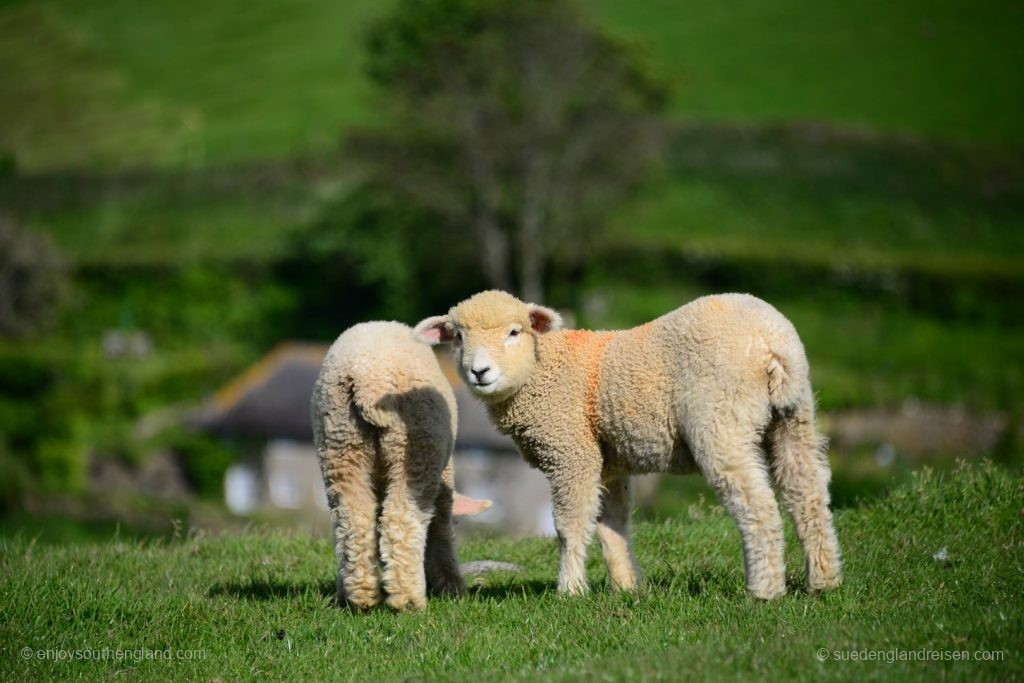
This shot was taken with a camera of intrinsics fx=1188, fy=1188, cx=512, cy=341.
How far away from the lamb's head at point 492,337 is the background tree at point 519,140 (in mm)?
39678

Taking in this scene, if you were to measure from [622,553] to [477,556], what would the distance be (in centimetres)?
247

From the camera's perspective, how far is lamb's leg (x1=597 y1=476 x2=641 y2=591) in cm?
883

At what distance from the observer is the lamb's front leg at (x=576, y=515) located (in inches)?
339

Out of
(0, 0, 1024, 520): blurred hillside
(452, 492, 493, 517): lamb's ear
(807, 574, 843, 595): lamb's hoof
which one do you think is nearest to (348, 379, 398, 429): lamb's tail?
(452, 492, 493, 517): lamb's ear

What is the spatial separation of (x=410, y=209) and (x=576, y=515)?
44459 millimetres

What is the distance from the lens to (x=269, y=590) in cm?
968

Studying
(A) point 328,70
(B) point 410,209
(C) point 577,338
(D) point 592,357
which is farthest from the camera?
(A) point 328,70

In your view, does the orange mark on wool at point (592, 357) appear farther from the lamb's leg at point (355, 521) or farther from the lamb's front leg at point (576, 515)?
the lamb's leg at point (355, 521)

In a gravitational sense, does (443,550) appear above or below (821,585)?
below

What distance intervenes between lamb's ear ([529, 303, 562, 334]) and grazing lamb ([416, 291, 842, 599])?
11 mm

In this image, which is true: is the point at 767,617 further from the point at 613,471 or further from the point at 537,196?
the point at 537,196

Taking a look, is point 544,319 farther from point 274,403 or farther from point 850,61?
point 850,61

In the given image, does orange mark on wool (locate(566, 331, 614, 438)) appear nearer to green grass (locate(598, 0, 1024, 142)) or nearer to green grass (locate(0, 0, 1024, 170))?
green grass (locate(0, 0, 1024, 170))

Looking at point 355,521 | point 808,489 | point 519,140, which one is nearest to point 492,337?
point 355,521
